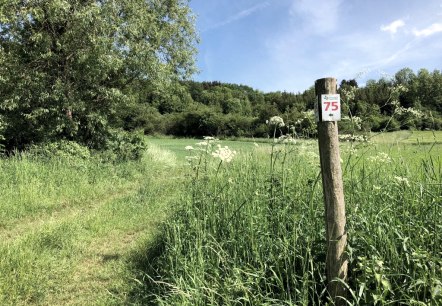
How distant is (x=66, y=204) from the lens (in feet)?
31.2

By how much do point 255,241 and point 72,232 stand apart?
431 cm

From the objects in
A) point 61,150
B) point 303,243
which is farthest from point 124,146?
point 303,243

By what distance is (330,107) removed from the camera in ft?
10.1

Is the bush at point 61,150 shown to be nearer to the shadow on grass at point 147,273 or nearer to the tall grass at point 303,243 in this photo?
the shadow on grass at point 147,273

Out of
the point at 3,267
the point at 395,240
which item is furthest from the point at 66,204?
the point at 395,240

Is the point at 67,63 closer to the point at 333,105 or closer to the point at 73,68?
the point at 73,68

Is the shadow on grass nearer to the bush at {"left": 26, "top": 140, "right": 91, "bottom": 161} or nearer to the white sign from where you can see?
the white sign

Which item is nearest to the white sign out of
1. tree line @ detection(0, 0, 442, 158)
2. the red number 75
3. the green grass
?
the red number 75

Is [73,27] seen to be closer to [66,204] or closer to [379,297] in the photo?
[66,204]

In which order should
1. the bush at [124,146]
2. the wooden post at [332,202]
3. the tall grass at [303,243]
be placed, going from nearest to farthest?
the tall grass at [303,243] → the wooden post at [332,202] → the bush at [124,146]

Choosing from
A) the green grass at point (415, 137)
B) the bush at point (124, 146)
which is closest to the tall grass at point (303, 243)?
the green grass at point (415, 137)

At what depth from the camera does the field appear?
10.3 feet

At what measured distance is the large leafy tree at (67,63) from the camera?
13.7 metres

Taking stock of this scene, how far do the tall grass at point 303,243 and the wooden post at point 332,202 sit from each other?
0.10 metres
